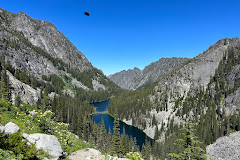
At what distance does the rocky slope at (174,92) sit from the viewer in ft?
487

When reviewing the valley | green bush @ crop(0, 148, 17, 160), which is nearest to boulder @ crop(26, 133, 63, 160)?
green bush @ crop(0, 148, 17, 160)

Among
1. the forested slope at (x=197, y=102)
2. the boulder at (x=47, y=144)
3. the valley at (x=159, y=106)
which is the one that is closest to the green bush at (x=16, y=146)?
the boulder at (x=47, y=144)

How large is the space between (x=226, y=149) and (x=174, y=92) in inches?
3630

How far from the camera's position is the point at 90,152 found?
63.0ft

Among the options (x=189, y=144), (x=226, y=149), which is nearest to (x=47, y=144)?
(x=189, y=144)

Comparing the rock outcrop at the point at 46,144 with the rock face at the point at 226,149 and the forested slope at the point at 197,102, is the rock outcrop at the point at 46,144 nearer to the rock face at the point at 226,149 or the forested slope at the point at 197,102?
the rock face at the point at 226,149

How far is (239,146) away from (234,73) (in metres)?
79.2

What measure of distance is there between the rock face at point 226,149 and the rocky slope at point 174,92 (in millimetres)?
42165

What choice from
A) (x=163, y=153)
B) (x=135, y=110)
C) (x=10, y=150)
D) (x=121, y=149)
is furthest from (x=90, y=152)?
(x=135, y=110)

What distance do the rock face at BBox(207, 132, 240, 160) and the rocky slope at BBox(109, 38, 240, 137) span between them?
138ft

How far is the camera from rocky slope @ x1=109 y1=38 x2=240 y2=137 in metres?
148

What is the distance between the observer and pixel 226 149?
8194 centimetres

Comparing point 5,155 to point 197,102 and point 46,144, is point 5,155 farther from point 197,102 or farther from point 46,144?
point 197,102

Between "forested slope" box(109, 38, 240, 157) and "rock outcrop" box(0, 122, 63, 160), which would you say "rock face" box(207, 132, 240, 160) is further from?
"rock outcrop" box(0, 122, 63, 160)
